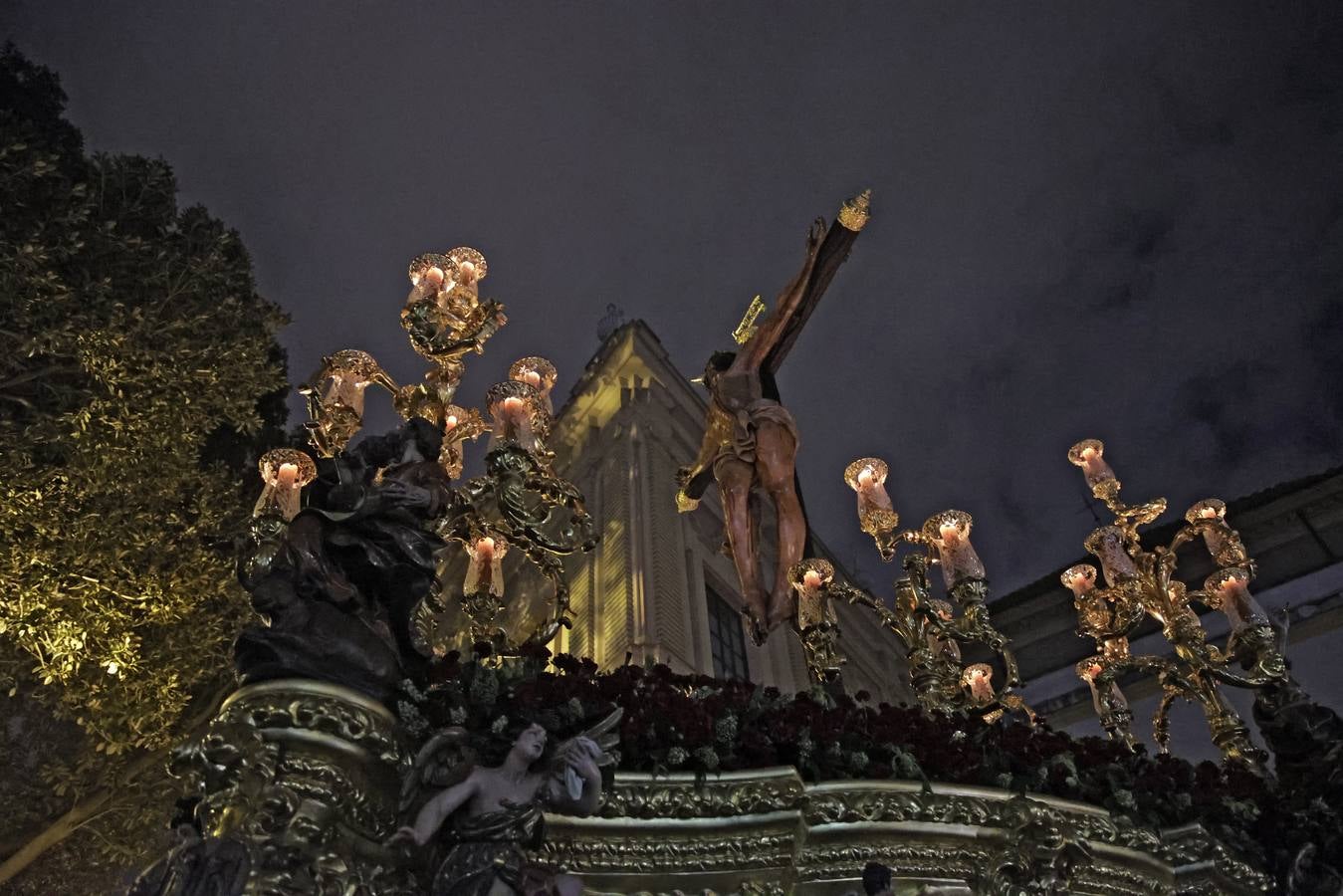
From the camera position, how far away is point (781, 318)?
33.5 feet

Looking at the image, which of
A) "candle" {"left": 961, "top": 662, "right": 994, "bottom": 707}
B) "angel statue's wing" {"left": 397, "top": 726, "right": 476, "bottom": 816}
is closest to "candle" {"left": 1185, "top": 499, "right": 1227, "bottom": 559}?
"candle" {"left": 961, "top": 662, "right": 994, "bottom": 707}

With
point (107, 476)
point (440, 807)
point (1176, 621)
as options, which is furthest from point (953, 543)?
point (107, 476)

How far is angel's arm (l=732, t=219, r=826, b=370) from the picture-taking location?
396 inches

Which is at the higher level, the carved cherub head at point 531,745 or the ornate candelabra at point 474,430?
the ornate candelabra at point 474,430

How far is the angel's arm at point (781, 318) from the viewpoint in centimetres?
1007

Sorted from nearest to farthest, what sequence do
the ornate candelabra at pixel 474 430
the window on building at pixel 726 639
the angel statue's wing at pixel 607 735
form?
the angel statue's wing at pixel 607 735 < the ornate candelabra at pixel 474 430 < the window on building at pixel 726 639

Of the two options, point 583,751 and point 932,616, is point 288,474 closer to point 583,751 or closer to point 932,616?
point 583,751

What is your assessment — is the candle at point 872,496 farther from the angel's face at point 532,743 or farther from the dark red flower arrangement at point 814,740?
the angel's face at point 532,743

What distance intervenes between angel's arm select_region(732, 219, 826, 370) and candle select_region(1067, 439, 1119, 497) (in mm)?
3158

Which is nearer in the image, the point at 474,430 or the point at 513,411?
the point at 513,411

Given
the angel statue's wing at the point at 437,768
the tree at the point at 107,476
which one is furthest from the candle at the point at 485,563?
the tree at the point at 107,476

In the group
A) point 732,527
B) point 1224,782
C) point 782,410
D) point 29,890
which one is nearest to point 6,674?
point 29,890

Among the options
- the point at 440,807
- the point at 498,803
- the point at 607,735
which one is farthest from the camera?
the point at 607,735

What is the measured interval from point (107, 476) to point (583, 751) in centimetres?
723
